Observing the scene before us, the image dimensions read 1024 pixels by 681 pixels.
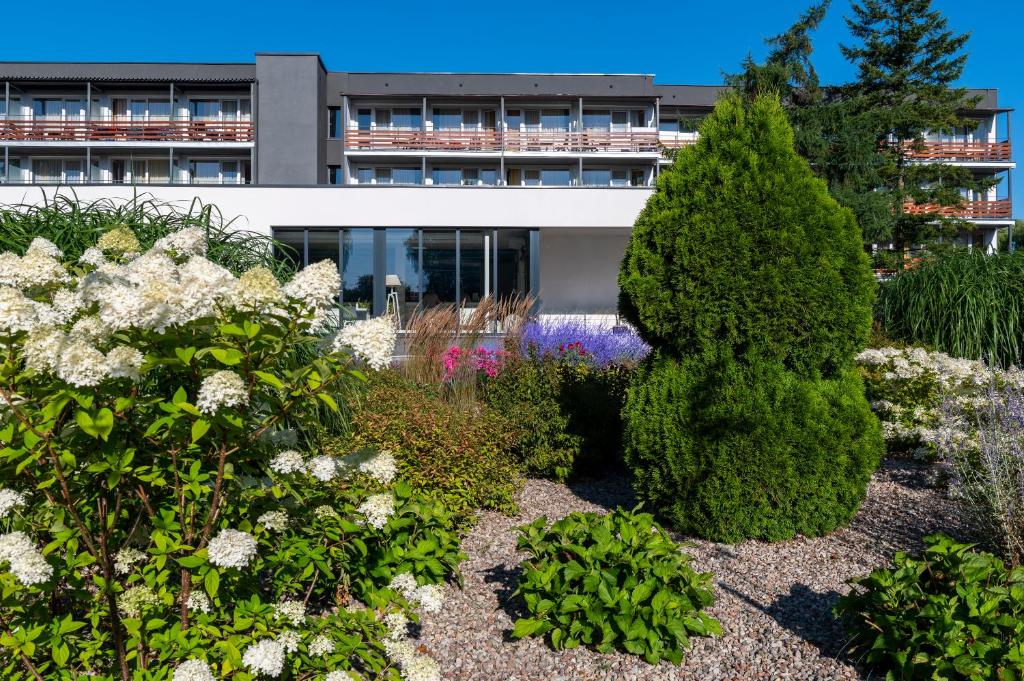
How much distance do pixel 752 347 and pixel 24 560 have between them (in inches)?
133

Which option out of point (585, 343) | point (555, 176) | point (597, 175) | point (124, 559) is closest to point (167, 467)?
point (124, 559)

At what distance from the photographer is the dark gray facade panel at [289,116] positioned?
2812 centimetres

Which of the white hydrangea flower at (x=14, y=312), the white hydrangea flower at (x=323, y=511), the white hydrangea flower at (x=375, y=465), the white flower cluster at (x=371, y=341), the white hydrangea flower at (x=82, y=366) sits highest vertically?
the white hydrangea flower at (x=14, y=312)

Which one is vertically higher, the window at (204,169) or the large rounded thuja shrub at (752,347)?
the window at (204,169)

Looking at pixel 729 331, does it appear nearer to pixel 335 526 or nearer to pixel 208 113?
pixel 335 526

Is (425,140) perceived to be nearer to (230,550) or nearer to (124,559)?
(124,559)

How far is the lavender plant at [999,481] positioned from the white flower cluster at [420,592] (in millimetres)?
2678

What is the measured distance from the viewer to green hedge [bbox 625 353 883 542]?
365 cm

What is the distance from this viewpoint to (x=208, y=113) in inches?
1173

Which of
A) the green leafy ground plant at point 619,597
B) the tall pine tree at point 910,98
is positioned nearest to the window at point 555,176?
the tall pine tree at point 910,98

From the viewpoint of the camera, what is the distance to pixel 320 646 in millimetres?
1839

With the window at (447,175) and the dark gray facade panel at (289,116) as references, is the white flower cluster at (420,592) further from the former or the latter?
the window at (447,175)

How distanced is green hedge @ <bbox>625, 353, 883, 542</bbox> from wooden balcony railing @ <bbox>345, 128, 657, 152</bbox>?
89.9 ft

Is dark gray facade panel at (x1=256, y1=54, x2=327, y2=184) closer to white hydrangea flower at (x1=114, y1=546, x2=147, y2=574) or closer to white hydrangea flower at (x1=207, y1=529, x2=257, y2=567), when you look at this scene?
white hydrangea flower at (x1=114, y1=546, x2=147, y2=574)
